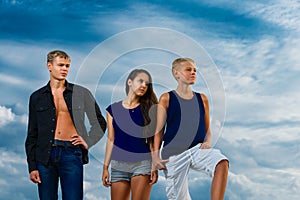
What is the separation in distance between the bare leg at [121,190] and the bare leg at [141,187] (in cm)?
14

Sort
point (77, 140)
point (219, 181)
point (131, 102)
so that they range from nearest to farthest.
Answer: point (219, 181) < point (77, 140) < point (131, 102)

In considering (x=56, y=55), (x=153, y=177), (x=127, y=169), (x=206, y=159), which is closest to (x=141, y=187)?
(x=153, y=177)

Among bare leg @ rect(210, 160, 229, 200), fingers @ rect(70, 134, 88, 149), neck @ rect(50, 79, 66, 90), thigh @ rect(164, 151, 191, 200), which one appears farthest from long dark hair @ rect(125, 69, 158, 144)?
bare leg @ rect(210, 160, 229, 200)

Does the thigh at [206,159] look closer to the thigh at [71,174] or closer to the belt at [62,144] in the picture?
the thigh at [71,174]

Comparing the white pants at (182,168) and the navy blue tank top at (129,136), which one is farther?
the navy blue tank top at (129,136)

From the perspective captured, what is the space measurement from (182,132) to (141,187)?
0.87 meters

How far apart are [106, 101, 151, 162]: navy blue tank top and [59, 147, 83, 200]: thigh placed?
478 mm

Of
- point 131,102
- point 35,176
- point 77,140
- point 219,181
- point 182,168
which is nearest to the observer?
Result: point 219,181

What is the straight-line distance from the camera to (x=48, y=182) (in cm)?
663

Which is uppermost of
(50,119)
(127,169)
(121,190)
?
(50,119)

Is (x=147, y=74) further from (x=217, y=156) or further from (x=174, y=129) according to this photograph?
(x=217, y=156)

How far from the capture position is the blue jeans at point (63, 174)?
652 centimetres

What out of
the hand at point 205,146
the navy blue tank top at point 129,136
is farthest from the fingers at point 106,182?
the hand at point 205,146

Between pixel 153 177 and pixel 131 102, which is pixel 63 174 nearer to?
pixel 153 177
